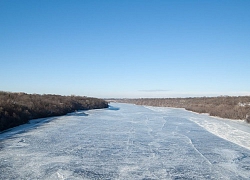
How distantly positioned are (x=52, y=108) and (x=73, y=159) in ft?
45.2

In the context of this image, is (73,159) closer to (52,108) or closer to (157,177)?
(157,177)

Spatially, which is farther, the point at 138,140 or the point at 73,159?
the point at 138,140

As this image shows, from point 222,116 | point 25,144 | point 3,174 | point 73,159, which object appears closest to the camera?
point 3,174

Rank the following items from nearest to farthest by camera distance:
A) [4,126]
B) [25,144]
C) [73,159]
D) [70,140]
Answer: [73,159]
[25,144]
[70,140]
[4,126]

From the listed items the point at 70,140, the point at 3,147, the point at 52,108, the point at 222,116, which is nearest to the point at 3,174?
the point at 3,147

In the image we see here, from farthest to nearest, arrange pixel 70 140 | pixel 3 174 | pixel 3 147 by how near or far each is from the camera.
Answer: pixel 70 140, pixel 3 147, pixel 3 174

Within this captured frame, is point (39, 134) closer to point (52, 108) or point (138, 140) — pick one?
point (138, 140)

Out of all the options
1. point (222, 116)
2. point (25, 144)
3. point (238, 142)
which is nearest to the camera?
point (25, 144)

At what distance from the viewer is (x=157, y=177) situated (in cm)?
545

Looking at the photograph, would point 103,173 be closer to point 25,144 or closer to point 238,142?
point 25,144

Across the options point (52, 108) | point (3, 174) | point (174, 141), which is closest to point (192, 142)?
point (174, 141)

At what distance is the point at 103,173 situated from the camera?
18.5ft

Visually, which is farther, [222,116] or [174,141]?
[222,116]

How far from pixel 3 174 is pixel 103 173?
6.70 ft
